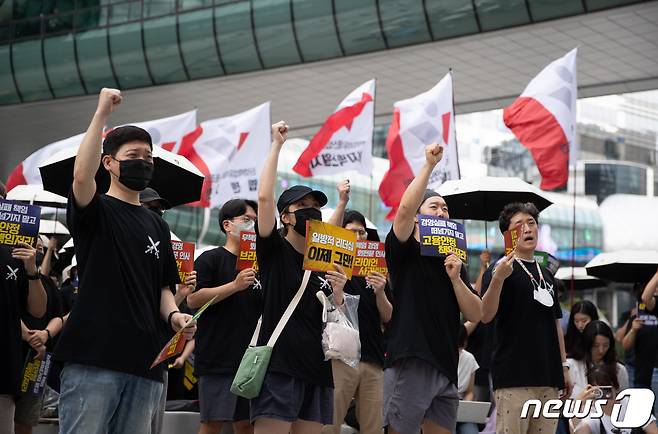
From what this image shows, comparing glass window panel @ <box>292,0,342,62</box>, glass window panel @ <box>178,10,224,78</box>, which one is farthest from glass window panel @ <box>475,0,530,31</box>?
glass window panel @ <box>178,10,224,78</box>

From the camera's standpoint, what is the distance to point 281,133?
18.9 feet

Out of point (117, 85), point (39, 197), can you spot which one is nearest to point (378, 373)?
point (39, 197)

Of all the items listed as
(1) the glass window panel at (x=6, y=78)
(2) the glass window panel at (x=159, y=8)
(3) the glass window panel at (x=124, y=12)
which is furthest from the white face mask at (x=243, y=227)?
(1) the glass window panel at (x=6, y=78)

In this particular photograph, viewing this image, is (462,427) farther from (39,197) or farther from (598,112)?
(598,112)

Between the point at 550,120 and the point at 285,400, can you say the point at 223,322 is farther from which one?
the point at 550,120

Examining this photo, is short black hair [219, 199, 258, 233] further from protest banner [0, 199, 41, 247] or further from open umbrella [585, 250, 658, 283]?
open umbrella [585, 250, 658, 283]

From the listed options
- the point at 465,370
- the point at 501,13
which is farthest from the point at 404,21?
the point at 465,370

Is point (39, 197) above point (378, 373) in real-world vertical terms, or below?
above

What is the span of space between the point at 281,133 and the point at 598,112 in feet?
331

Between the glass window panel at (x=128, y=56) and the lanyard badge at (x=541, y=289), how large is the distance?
2618 cm

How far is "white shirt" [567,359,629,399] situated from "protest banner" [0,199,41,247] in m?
5.09

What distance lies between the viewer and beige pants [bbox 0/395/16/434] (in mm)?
6242

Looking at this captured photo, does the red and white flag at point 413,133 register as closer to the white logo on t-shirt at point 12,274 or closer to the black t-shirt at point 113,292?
the white logo on t-shirt at point 12,274

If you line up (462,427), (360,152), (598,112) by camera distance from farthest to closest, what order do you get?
1. (598,112)
2. (360,152)
3. (462,427)
